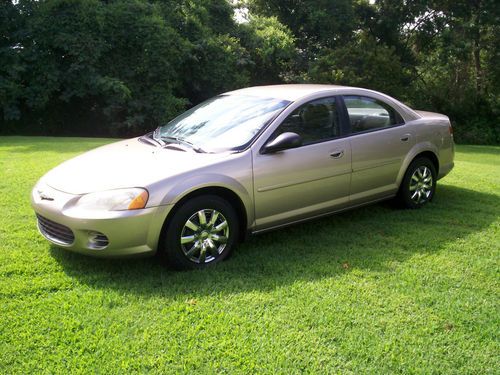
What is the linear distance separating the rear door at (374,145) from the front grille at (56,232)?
2.85 meters

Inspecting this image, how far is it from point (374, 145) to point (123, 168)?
2.72 meters

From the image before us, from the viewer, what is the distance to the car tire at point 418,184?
577cm

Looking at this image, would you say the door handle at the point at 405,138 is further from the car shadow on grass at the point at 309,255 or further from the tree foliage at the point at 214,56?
the tree foliage at the point at 214,56

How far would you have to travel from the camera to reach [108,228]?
3777 millimetres

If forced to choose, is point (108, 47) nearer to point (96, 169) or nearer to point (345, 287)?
point (96, 169)

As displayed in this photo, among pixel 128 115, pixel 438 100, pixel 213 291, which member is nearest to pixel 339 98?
pixel 213 291

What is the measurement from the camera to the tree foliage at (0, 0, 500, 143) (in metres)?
15.6

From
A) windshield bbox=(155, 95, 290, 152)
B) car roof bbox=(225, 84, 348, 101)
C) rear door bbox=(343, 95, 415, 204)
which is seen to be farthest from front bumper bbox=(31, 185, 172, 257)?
rear door bbox=(343, 95, 415, 204)

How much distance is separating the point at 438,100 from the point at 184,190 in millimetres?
20081

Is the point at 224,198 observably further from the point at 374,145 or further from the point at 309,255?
the point at 374,145

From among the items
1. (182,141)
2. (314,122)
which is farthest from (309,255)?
(182,141)

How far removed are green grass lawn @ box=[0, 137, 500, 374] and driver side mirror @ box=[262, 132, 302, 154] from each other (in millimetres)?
965

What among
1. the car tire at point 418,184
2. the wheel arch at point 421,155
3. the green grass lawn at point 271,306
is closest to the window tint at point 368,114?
the wheel arch at point 421,155

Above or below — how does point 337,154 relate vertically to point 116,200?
above
